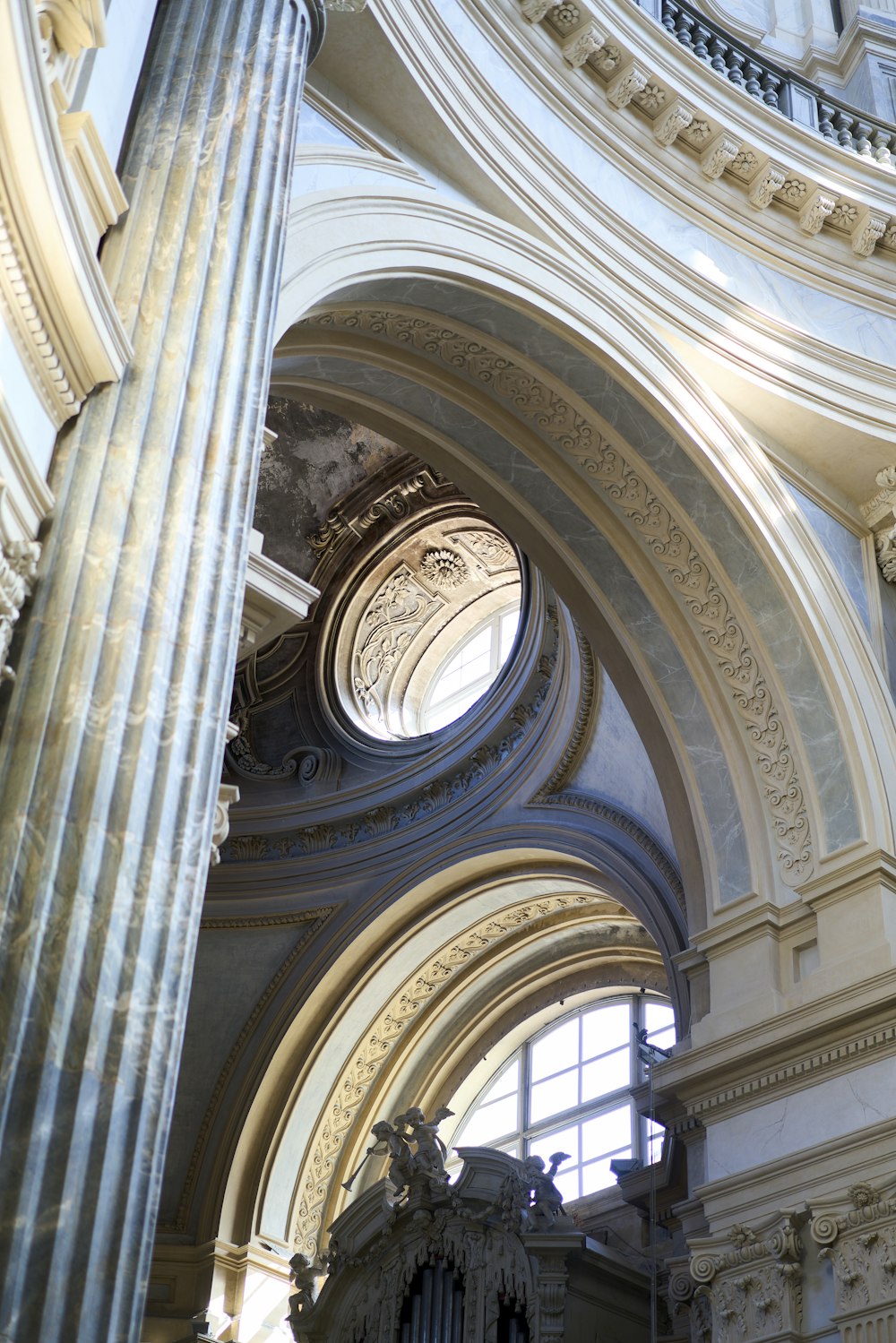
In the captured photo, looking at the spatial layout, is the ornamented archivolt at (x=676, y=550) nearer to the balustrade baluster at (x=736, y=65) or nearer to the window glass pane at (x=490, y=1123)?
the balustrade baluster at (x=736, y=65)

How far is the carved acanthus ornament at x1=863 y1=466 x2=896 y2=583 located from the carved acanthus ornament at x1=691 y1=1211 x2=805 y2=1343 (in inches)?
140

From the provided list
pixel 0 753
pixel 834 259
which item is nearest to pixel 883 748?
pixel 834 259

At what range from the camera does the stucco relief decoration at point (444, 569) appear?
13.6 metres

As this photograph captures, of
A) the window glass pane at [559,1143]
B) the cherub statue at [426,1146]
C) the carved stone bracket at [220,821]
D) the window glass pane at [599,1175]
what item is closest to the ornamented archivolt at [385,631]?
the window glass pane at [559,1143]

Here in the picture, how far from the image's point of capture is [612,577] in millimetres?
Answer: 8281

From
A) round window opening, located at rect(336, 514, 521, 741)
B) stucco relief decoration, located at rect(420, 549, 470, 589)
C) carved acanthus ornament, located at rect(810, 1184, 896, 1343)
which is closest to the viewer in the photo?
carved acanthus ornament, located at rect(810, 1184, 896, 1343)

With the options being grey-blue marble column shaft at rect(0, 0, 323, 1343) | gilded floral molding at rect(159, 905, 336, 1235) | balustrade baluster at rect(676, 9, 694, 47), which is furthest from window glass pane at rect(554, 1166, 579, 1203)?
grey-blue marble column shaft at rect(0, 0, 323, 1343)

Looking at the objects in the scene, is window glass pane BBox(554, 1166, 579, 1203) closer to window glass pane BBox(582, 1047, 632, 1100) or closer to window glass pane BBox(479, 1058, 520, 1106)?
window glass pane BBox(582, 1047, 632, 1100)

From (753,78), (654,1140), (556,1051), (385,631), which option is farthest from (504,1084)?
(753,78)

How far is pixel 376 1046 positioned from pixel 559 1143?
179cm

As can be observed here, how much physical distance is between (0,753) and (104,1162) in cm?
89

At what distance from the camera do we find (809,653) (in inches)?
308

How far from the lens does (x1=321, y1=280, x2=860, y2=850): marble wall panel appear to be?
744cm

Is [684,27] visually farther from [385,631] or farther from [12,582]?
[12,582]
